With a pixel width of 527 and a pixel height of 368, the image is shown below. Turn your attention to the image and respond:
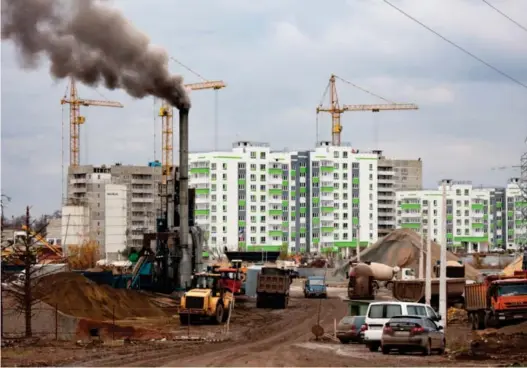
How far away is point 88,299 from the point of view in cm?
5862

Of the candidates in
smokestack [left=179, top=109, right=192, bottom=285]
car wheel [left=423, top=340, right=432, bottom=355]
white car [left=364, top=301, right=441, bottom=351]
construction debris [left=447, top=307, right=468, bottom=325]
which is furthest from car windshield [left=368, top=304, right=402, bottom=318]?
smokestack [left=179, top=109, right=192, bottom=285]

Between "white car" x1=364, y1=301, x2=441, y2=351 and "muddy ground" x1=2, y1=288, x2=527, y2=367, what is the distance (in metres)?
0.58

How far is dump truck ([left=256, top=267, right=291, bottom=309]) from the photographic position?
79.6m

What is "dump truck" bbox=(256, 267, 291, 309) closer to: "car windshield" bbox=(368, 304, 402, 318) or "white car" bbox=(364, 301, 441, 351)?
"white car" bbox=(364, 301, 441, 351)

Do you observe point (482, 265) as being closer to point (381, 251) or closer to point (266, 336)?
point (381, 251)

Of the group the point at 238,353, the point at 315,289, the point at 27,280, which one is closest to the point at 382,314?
the point at 238,353

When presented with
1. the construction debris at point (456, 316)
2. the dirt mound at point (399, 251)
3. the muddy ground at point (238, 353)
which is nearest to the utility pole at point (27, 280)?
the muddy ground at point (238, 353)

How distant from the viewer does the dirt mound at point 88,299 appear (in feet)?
182

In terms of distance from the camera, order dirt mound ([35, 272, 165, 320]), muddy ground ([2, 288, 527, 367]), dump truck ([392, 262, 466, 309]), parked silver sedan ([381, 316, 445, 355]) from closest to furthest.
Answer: muddy ground ([2, 288, 527, 367]) → parked silver sedan ([381, 316, 445, 355]) → dirt mound ([35, 272, 165, 320]) → dump truck ([392, 262, 466, 309])

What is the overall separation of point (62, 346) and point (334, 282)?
3993 inches

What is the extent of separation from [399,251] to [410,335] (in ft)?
297

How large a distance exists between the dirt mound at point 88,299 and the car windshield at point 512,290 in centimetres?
1954

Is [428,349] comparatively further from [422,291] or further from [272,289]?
[272,289]

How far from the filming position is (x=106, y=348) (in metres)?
39.8
